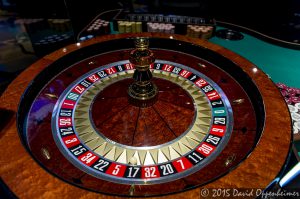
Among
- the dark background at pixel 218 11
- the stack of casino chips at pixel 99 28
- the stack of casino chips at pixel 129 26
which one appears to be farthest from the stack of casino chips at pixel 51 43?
the stack of casino chips at pixel 129 26

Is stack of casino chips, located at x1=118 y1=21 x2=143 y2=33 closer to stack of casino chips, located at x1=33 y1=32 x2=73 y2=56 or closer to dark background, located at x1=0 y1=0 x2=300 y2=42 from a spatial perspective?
dark background, located at x1=0 y1=0 x2=300 y2=42

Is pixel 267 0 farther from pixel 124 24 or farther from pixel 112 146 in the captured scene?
pixel 112 146

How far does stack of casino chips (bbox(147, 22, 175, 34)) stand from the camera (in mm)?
3963

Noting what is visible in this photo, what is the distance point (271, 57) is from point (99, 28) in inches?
97.3

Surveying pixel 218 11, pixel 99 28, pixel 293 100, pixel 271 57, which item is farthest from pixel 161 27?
pixel 293 100

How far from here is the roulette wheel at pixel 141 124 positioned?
1.64m

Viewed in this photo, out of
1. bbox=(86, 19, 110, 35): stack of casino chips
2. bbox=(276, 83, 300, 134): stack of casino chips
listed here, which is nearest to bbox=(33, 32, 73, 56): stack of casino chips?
bbox=(86, 19, 110, 35): stack of casino chips

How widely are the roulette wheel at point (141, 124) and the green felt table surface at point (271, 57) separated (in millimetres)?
859

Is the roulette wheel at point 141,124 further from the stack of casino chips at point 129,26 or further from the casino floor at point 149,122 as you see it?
the stack of casino chips at point 129,26

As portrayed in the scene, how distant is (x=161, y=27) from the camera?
3.97 m

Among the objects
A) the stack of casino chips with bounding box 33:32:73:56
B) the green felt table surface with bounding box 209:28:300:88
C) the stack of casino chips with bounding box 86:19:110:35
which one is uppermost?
the stack of casino chips with bounding box 86:19:110:35

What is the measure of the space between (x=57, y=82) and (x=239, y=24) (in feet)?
9.59

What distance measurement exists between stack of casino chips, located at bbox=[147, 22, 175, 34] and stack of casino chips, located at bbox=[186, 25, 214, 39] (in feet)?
0.83

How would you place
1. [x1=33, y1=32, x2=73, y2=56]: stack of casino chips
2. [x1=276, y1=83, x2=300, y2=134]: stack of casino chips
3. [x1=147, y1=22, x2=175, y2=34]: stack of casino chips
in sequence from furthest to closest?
[x1=33, y1=32, x2=73, y2=56]: stack of casino chips < [x1=147, y1=22, x2=175, y2=34]: stack of casino chips < [x1=276, y1=83, x2=300, y2=134]: stack of casino chips
